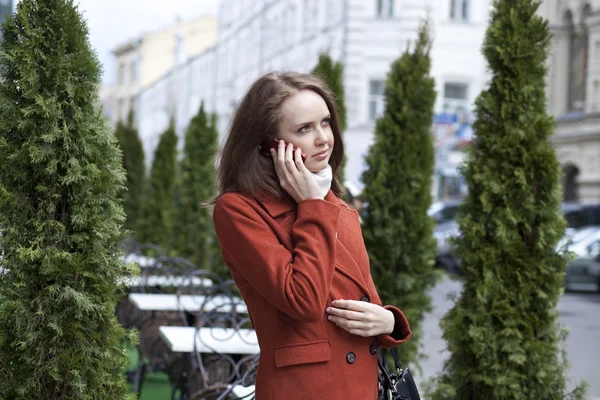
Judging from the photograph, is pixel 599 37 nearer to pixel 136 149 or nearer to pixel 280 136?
pixel 136 149

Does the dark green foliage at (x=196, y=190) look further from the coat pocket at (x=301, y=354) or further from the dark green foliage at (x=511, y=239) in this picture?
the coat pocket at (x=301, y=354)

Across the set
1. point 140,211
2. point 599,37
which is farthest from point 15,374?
point 599,37

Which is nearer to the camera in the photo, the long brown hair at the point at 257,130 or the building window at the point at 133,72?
the long brown hair at the point at 257,130

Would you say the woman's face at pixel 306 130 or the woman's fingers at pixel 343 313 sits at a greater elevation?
the woman's face at pixel 306 130

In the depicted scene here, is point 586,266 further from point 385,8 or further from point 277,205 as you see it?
point 277,205

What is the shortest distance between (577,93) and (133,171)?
83.2ft

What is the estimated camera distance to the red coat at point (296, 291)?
8.11 feet

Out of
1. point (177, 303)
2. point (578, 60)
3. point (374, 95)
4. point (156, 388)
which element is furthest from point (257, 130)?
point (578, 60)

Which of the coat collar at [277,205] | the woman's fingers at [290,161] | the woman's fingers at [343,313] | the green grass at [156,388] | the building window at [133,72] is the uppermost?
the building window at [133,72]

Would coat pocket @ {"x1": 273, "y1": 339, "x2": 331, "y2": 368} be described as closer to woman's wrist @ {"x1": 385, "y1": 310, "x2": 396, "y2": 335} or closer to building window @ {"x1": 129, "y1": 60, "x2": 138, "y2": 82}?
woman's wrist @ {"x1": 385, "y1": 310, "x2": 396, "y2": 335}

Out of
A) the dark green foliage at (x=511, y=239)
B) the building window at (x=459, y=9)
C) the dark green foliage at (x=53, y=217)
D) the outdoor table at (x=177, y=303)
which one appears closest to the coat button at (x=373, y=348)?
the dark green foliage at (x=53, y=217)

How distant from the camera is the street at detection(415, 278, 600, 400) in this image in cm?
1023

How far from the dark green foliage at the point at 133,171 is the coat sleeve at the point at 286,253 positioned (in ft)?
49.1

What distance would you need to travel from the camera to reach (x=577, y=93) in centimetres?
3825
